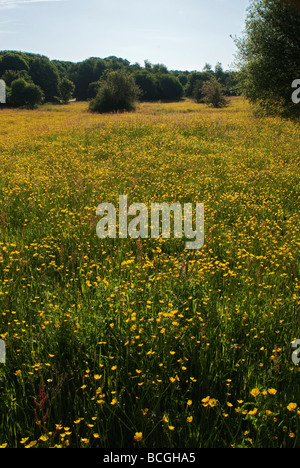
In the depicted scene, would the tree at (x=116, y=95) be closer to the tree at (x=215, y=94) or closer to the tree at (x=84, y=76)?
the tree at (x=215, y=94)

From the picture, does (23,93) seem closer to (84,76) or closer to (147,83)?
(147,83)

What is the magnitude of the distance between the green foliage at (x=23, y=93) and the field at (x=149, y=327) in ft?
187

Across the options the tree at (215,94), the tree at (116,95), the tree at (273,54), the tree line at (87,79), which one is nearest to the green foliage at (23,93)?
the tree line at (87,79)

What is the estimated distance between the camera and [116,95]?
38.7 m

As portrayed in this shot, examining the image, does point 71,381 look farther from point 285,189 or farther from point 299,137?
point 299,137

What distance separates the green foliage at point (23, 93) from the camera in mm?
55441

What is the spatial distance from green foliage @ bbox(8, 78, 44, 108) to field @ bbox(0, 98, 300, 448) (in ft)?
187

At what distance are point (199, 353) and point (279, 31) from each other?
74.5 feet

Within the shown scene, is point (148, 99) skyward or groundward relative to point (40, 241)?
skyward

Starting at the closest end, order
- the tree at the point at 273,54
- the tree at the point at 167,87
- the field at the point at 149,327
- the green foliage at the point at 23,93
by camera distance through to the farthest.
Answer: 1. the field at the point at 149,327
2. the tree at the point at 273,54
3. the green foliage at the point at 23,93
4. the tree at the point at 167,87

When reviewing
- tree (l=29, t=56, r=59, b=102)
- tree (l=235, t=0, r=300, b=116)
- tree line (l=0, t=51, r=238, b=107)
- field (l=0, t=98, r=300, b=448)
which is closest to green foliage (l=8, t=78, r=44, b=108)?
tree line (l=0, t=51, r=238, b=107)

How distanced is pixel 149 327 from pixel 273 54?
22.4m

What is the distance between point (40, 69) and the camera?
3529 inches
